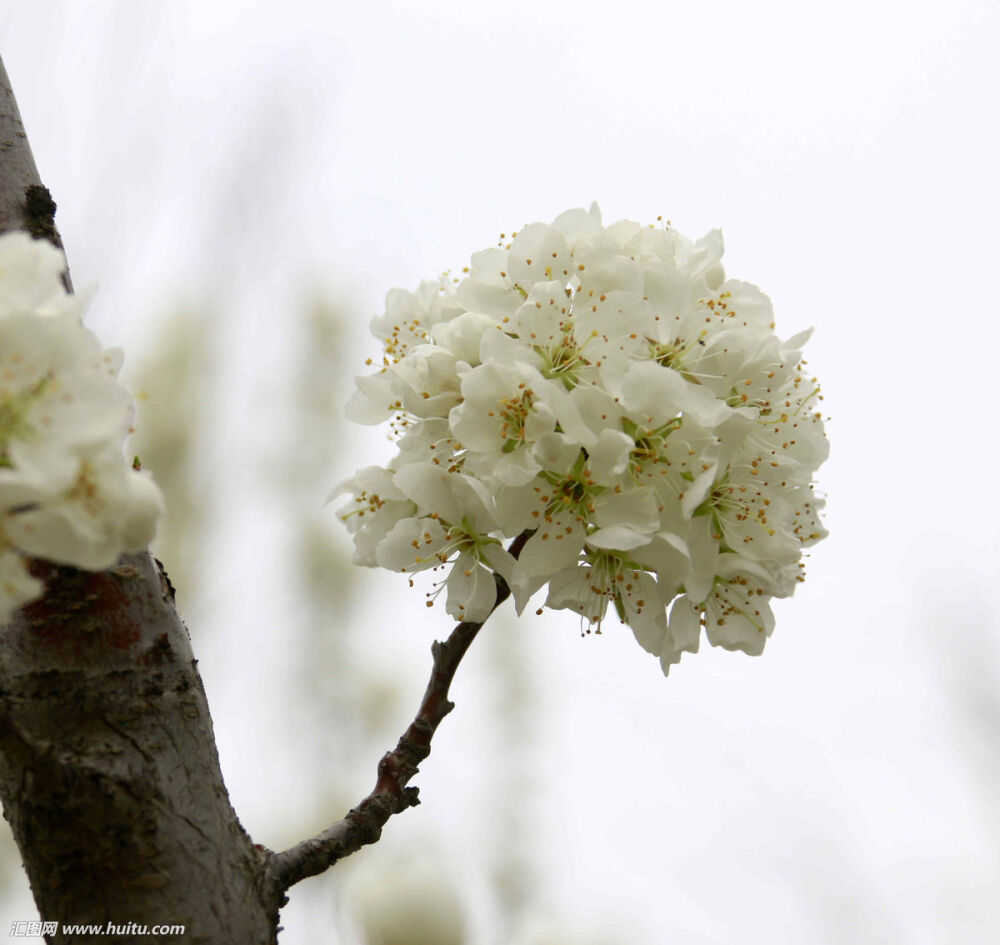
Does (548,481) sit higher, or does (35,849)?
(548,481)

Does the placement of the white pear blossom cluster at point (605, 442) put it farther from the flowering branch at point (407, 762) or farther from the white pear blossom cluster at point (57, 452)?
the white pear blossom cluster at point (57, 452)

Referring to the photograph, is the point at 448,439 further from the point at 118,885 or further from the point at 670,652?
the point at 118,885

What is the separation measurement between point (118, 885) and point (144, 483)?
25 cm

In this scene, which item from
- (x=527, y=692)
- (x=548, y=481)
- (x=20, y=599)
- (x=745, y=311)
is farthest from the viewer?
(x=527, y=692)

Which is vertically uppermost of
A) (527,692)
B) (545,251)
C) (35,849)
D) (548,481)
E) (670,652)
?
(545,251)

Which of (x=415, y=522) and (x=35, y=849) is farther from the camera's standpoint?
(x=415, y=522)

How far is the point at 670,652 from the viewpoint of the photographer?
28.5 inches

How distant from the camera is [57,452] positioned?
1.24 feet

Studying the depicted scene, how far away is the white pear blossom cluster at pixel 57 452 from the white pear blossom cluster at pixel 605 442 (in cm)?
27

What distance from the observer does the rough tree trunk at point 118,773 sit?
54 cm

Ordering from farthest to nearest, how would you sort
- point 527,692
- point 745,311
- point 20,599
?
1. point 527,692
2. point 745,311
3. point 20,599

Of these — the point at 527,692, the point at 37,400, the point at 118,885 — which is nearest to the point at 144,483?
the point at 37,400

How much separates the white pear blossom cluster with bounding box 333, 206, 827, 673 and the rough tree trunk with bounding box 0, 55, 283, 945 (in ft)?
0.59

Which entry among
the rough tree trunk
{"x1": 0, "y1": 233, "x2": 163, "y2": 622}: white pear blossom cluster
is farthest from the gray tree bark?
{"x1": 0, "y1": 233, "x2": 163, "y2": 622}: white pear blossom cluster
